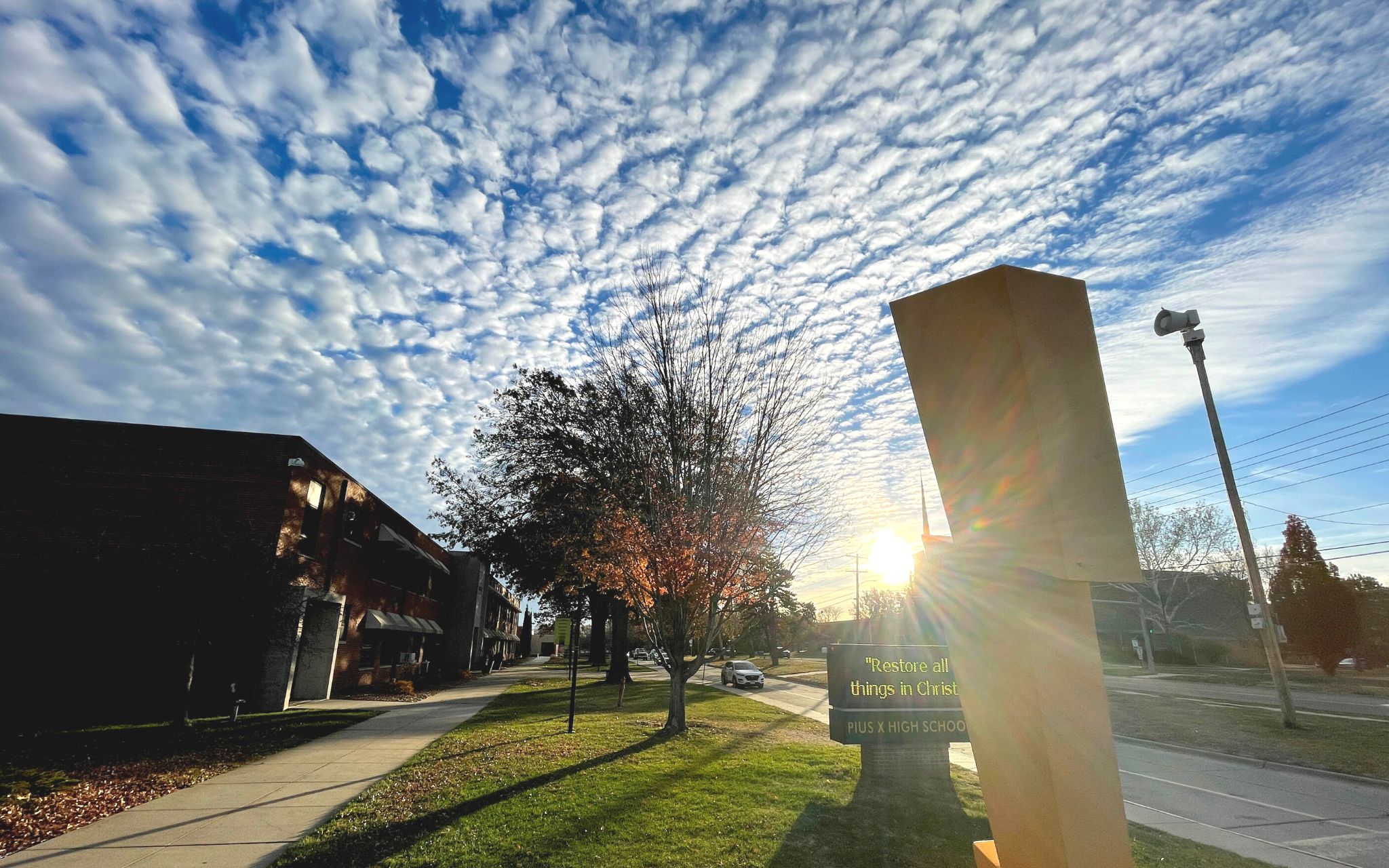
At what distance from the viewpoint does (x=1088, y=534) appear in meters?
2.47

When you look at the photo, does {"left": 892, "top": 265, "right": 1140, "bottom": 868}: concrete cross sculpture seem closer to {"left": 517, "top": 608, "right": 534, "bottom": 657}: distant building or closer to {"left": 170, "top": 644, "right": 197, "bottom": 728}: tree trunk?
{"left": 170, "top": 644, "right": 197, "bottom": 728}: tree trunk

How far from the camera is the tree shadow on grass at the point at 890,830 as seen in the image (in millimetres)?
6172

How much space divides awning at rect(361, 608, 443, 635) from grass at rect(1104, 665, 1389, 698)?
36.9 metres

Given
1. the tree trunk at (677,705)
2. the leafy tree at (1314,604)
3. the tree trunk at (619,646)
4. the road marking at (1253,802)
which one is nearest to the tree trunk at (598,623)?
the tree trunk at (619,646)

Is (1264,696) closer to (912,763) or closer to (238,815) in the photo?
(912,763)

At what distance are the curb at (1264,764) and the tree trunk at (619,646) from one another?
17726mm

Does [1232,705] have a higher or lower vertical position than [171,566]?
lower

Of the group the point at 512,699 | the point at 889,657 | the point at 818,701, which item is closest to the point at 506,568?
the point at 512,699

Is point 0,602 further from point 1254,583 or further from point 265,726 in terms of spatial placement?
point 1254,583

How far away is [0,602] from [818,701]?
81.0ft

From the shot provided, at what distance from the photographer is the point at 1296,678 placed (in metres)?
31.8

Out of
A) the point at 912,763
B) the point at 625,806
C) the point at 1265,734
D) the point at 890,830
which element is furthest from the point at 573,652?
the point at 1265,734

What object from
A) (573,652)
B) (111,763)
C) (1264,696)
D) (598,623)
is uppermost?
(598,623)

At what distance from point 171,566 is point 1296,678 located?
4722cm
